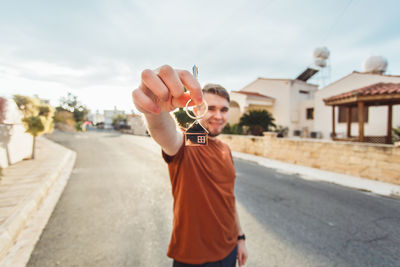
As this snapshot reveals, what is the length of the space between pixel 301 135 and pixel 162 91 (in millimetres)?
24640

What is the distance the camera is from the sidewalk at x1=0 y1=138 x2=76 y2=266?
2.71 meters

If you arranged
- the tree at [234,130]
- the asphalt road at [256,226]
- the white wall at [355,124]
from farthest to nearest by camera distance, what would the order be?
the tree at [234,130], the white wall at [355,124], the asphalt road at [256,226]

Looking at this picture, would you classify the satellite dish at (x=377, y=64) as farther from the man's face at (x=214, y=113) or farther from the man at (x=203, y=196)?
the man at (x=203, y=196)

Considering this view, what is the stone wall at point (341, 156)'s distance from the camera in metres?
6.13

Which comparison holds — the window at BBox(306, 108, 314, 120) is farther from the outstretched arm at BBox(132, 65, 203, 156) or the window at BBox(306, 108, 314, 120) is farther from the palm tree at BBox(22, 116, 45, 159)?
the palm tree at BBox(22, 116, 45, 159)

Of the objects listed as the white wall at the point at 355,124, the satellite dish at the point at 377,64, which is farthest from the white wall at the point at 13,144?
the satellite dish at the point at 377,64

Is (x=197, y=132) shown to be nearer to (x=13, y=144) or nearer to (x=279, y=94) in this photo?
(x=13, y=144)

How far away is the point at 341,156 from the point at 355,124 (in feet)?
39.9

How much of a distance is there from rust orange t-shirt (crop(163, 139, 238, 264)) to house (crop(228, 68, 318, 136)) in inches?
788

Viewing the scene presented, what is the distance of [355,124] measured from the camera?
16.2 meters

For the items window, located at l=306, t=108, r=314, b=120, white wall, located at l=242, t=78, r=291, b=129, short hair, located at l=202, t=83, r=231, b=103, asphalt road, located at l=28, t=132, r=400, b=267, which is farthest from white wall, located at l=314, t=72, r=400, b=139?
short hair, located at l=202, t=83, r=231, b=103

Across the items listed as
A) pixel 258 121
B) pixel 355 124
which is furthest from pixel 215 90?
pixel 355 124

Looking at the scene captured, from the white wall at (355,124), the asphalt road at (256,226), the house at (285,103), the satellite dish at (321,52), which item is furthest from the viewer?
the satellite dish at (321,52)

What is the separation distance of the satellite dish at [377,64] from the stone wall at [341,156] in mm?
17706
